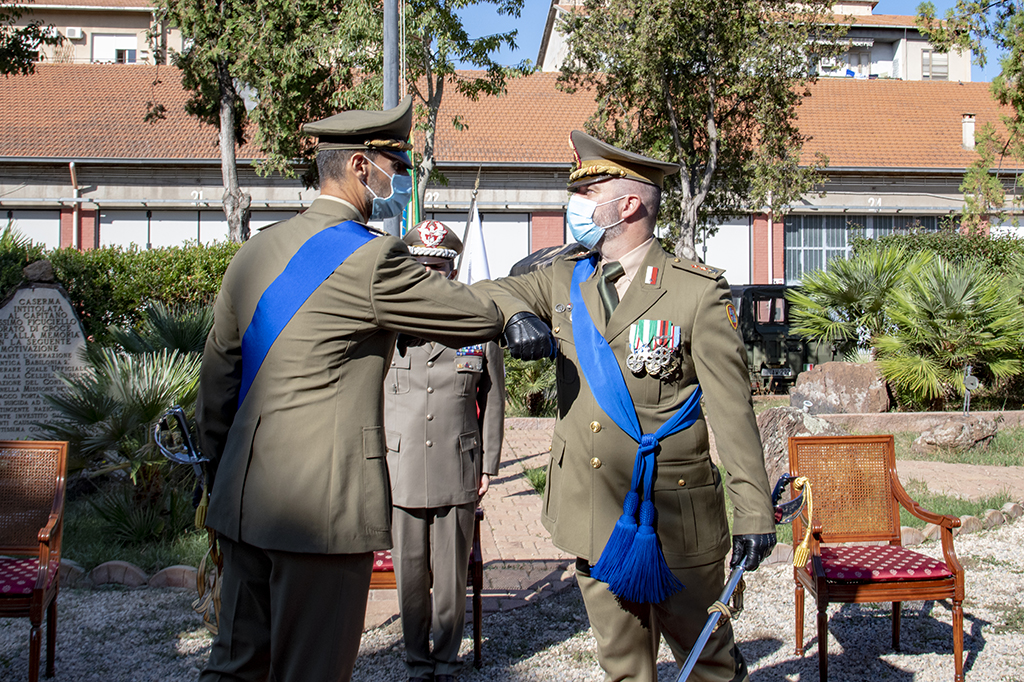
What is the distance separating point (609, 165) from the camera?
10.0ft

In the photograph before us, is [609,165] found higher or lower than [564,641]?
higher

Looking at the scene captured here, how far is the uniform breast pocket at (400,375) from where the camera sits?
427 cm

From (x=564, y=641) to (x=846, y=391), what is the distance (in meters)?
8.65

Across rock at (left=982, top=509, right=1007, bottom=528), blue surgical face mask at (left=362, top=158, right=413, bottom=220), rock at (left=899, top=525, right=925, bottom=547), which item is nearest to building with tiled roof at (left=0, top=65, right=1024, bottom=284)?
rock at (left=982, top=509, right=1007, bottom=528)

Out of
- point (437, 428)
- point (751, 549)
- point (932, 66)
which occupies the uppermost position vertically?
point (932, 66)

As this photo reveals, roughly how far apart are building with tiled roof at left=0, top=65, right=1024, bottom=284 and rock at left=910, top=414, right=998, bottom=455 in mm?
14965

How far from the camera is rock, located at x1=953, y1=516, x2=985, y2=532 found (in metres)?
6.43

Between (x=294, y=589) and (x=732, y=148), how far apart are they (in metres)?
17.2

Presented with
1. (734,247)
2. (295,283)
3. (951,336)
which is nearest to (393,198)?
(295,283)

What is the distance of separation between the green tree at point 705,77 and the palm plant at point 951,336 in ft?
17.9

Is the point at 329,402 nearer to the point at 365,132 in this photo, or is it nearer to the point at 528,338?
the point at 528,338

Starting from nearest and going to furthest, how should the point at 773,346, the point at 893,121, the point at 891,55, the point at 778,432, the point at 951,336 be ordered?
the point at 778,432, the point at 951,336, the point at 773,346, the point at 893,121, the point at 891,55

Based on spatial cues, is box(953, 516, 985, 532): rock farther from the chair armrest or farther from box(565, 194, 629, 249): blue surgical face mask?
box(565, 194, 629, 249): blue surgical face mask

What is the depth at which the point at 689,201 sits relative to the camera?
17297 mm
